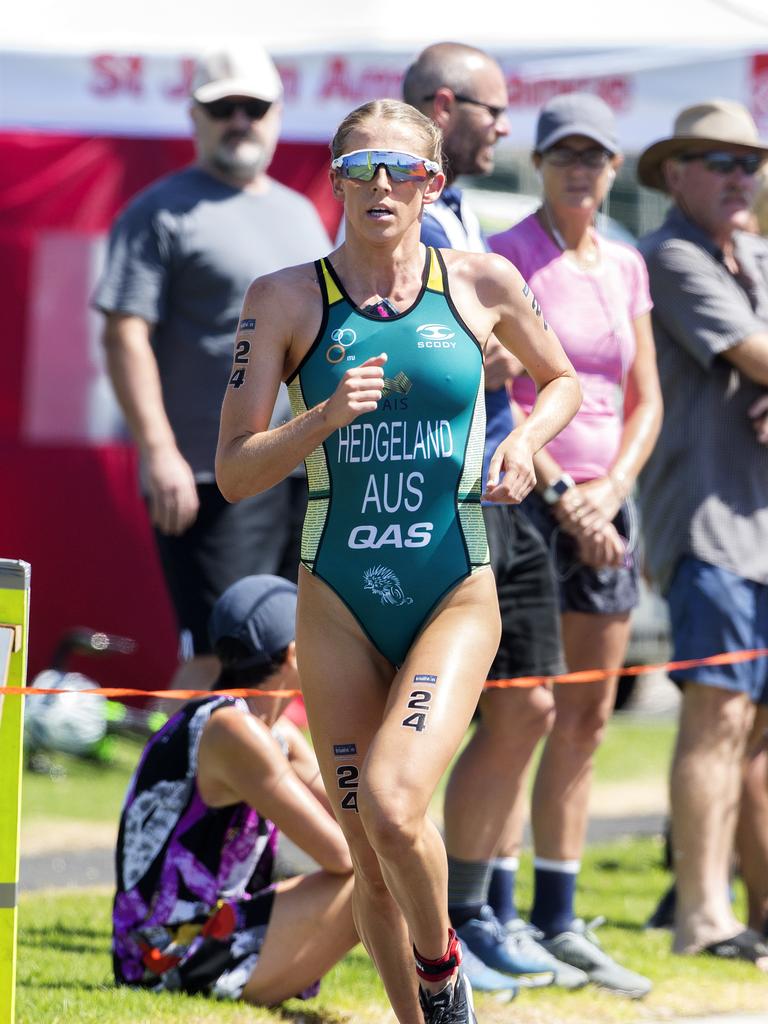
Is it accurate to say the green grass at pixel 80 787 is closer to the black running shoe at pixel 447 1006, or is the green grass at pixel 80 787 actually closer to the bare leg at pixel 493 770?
the bare leg at pixel 493 770

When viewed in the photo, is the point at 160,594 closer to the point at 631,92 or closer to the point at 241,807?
the point at 631,92

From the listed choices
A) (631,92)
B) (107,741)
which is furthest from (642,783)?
(631,92)

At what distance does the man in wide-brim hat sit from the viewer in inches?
239

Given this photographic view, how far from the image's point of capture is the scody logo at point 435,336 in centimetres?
410

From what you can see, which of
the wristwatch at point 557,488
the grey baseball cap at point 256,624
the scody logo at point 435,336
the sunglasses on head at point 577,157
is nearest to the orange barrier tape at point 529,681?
the grey baseball cap at point 256,624

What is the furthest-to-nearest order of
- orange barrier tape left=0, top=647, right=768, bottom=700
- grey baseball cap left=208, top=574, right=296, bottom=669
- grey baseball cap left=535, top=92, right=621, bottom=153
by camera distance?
grey baseball cap left=535, top=92, right=621, bottom=153 < grey baseball cap left=208, top=574, right=296, bottom=669 < orange barrier tape left=0, top=647, right=768, bottom=700

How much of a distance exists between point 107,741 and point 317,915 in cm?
533

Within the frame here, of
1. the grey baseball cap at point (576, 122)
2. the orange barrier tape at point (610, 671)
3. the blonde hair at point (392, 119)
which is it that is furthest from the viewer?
the grey baseball cap at point (576, 122)

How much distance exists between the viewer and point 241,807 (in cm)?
500

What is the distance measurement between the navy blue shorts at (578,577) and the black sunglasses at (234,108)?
202 cm

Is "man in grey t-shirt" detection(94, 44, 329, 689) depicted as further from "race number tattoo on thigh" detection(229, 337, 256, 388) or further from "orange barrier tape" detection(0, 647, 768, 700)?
"race number tattoo on thigh" detection(229, 337, 256, 388)

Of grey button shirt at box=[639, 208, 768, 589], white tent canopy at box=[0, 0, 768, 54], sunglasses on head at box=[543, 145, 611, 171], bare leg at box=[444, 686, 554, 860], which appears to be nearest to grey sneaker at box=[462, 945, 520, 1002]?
bare leg at box=[444, 686, 554, 860]

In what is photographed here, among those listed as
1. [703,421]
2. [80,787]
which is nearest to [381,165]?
[703,421]

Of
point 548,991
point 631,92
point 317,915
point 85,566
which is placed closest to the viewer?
point 317,915
